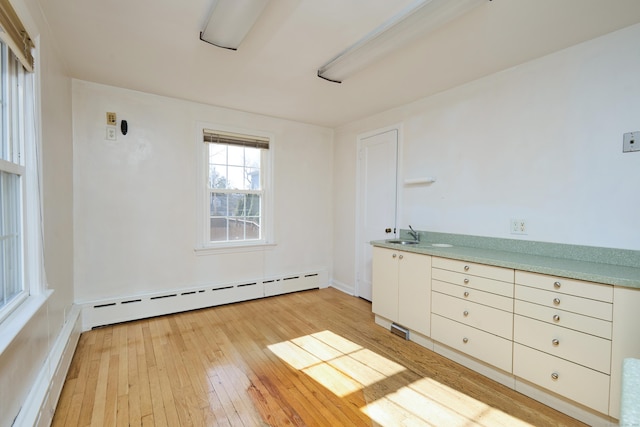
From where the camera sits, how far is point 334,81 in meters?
2.72

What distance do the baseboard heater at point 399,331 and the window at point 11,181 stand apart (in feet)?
9.19

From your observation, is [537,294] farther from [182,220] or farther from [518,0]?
[182,220]

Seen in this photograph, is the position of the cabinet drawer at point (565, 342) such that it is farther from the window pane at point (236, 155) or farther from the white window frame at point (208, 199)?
the window pane at point (236, 155)

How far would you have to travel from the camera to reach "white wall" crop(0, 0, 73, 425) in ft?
4.30

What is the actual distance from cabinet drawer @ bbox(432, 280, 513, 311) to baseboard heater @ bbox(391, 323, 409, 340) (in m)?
0.59

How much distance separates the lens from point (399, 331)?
2.85m

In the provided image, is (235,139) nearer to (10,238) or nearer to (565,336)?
(10,238)

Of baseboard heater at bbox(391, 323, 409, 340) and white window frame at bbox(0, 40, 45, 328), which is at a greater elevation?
white window frame at bbox(0, 40, 45, 328)

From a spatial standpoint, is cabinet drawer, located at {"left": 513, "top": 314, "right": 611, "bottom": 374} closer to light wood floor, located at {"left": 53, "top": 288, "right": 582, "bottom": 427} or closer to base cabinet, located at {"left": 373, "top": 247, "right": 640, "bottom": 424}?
base cabinet, located at {"left": 373, "top": 247, "right": 640, "bottom": 424}

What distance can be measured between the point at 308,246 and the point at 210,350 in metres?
2.10

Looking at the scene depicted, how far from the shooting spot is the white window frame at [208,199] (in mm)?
3469

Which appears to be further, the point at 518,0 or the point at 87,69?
the point at 87,69

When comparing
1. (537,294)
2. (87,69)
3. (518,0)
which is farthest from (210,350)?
(518,0)

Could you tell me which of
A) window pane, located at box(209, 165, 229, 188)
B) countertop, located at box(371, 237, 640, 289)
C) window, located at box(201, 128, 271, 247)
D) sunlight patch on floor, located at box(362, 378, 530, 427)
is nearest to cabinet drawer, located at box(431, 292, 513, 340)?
countertop, located at box(371, 237, 640, 289)
